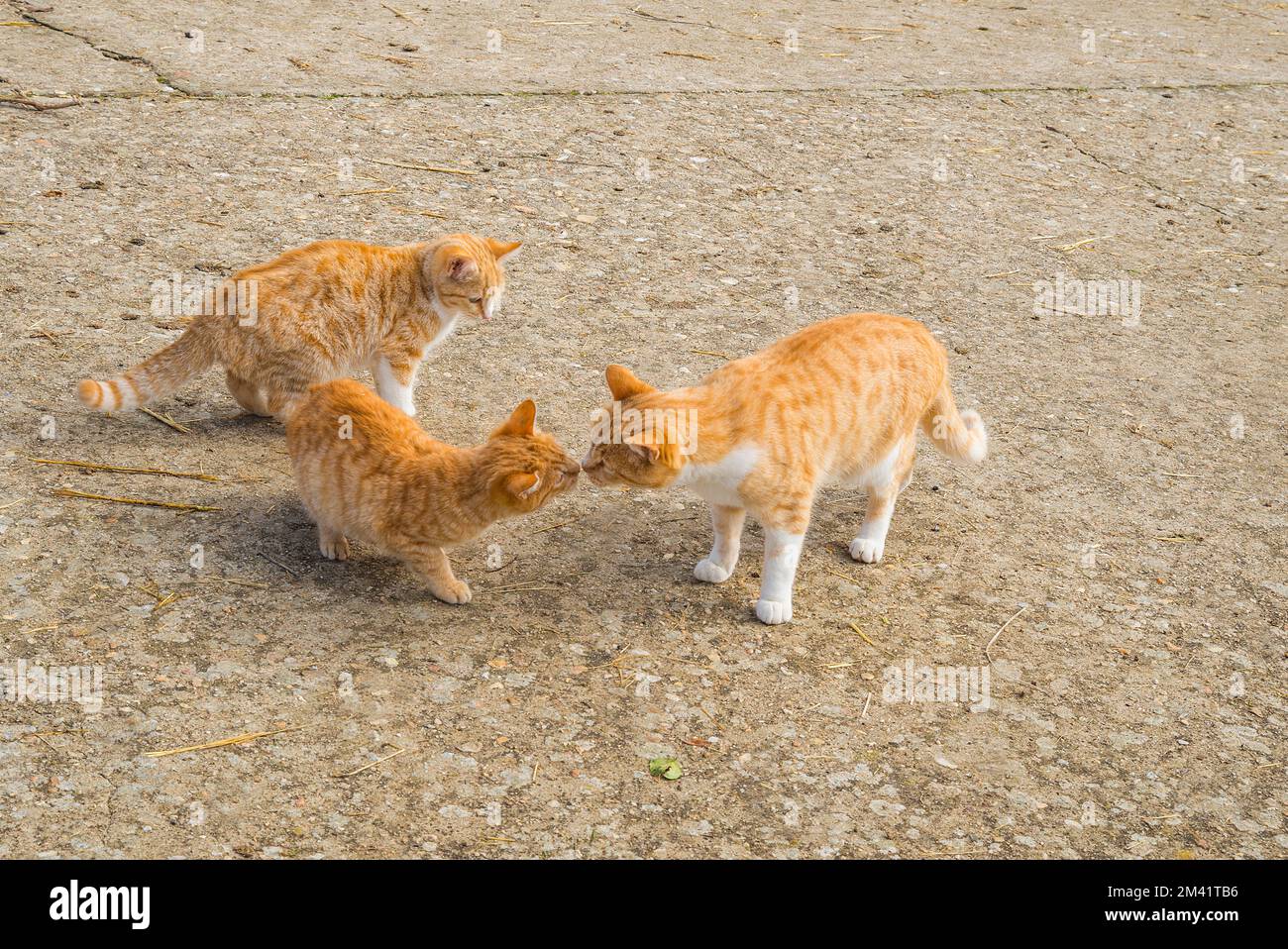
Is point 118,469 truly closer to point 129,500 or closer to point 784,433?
point 129,500

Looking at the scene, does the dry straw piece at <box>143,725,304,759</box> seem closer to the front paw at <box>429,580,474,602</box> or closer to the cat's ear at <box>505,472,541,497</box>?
the front paw at <box>429,580,474,602</box>

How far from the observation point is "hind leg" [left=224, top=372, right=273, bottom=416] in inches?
183

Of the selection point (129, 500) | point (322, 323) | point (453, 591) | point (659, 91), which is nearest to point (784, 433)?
point (453, 591)

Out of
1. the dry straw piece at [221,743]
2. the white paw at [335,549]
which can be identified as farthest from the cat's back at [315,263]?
the dry straw piece at [221,743]

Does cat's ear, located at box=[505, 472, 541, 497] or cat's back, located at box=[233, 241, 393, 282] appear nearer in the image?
cat's ear, located at box=[505, 472, 541, 497]

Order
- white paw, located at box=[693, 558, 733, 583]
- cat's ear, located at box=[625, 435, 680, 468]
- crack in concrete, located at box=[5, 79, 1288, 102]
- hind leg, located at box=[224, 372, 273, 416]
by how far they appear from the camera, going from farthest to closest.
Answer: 1. crack in concrete, located at box=[5, 79, 1288, 102]
2. hind leg, located at box=[224, 372, 273, 416]
3. white paw, located at box=[693, 558, 733, 583]
4. cat's ear, located at box=[625, 435, 680, 468]

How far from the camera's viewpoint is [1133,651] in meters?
4.06

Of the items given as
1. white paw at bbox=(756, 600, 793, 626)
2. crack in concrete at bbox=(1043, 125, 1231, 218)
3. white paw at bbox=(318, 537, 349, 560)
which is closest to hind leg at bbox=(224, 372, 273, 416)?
white paw at bbox=(318, 537, 349, 560)

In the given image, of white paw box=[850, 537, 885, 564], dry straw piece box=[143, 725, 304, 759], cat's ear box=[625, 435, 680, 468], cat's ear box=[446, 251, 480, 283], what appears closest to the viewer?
dry straw piece box=[143, 725, 304, 759]

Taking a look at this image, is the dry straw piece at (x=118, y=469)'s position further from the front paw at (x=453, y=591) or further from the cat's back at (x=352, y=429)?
the front paw at (x=453, y=591)

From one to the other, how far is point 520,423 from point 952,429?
1.56 meters

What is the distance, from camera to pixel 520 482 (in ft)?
12.3

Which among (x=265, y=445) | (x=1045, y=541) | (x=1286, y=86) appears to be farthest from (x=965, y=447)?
(x=1286, y=86)

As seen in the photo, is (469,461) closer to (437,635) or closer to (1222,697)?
(437,635)
